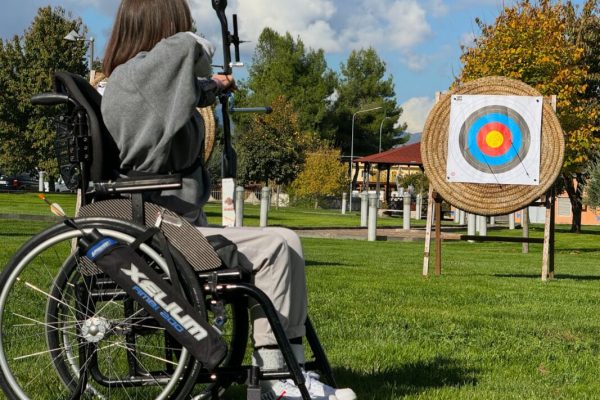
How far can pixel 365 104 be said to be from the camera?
8125 centimetres

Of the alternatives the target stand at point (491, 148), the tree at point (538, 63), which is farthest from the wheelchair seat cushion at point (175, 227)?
the tree at point (538, 63)

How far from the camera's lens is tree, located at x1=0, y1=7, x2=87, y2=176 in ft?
180

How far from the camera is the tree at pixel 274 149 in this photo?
59562mm

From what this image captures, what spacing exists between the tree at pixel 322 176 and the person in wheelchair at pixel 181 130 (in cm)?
5300

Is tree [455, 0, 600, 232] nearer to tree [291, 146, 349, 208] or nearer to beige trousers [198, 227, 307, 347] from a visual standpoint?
beige trousers [198, 227, 307, 347]

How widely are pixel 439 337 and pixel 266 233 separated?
271 cm

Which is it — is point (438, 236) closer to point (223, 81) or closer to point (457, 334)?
point (457, 334)

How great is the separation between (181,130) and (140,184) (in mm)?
270

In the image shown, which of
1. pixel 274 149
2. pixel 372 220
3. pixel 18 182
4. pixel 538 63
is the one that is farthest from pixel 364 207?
pixel 18 182

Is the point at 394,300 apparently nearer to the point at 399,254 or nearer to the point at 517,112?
the point at 517,112

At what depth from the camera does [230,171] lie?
443 cm

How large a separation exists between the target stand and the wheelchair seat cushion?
8.04 metres

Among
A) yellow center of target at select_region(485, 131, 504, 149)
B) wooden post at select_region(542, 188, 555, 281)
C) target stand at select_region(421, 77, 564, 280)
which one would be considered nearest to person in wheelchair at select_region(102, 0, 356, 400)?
target stand at select_region(421, 77, 564, 280)

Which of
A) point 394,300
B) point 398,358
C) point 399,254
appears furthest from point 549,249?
point 398,358
